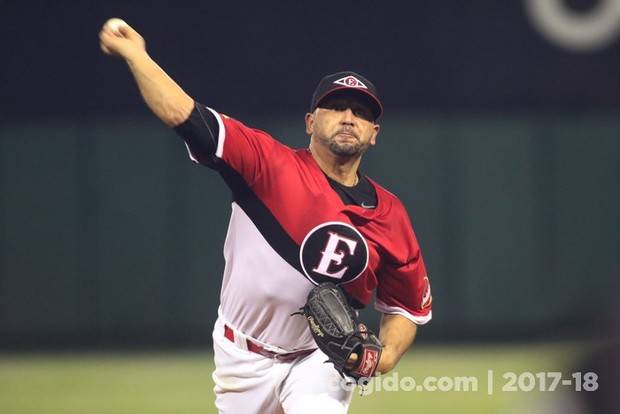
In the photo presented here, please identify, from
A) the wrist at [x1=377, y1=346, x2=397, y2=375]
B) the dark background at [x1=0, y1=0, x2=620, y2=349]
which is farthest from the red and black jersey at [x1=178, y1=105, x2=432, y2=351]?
the dark background at [x1=0, y1=0, x2=620, y2=349]

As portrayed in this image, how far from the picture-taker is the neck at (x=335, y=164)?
3.79 meters

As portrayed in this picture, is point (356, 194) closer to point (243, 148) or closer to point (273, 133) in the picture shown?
point (243, 148)

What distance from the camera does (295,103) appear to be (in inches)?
361

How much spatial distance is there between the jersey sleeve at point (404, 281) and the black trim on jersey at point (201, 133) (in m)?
0.75

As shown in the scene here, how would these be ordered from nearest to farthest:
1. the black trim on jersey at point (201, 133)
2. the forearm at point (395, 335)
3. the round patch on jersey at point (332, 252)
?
the black trim on jersey at point (201, 133) < the round patch on jersey at point (332, 252) < the forearm at point (395, 335)

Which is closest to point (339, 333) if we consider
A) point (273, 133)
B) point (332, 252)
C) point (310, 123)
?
point (332, 252)

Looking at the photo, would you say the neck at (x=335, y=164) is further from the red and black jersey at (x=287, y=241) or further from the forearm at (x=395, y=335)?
the forearm at (x=395, y=335)

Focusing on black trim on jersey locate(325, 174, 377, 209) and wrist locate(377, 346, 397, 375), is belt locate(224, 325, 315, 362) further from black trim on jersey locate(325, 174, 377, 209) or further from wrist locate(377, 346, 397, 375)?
black trim on jersey locate(325, 174, 377, 209)

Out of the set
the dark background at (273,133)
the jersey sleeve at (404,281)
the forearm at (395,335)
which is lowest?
the forearm at (395,335)

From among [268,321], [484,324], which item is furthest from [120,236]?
[268,321]

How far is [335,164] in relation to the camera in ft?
12.5

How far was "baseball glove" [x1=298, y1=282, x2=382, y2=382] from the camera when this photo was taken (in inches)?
133

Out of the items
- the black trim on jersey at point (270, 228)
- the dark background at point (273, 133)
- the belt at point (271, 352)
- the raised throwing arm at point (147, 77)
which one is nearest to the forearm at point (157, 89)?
the raised throwing arm at point (147, 77)

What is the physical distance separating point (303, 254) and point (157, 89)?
802 mm
